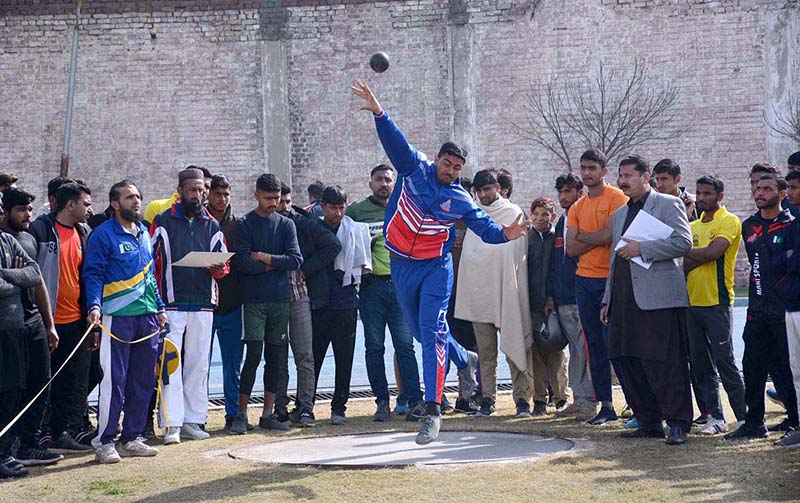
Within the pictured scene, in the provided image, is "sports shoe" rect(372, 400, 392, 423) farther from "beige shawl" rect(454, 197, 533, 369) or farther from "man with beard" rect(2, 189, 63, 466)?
"man with beard" rect(2, 189, 63, 466)

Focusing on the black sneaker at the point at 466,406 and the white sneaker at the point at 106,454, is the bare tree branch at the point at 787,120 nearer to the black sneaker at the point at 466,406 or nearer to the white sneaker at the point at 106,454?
the black sneaker at the point at 466,406

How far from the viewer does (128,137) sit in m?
28.6

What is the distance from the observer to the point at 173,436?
9469 millimetres

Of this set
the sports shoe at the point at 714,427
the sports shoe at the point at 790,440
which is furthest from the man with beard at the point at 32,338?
the sports shoe at the point at 790,440

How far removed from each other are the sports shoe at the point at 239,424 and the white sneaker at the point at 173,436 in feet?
1.70

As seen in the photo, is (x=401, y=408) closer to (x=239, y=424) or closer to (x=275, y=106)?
(x=239, y=424)

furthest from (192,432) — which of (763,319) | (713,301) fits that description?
(763,319)

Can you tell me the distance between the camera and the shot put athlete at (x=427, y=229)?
877cm

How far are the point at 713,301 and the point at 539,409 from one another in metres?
2.23

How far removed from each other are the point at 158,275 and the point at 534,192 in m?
19.9

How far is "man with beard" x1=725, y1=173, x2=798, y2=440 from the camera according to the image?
8.70 meters

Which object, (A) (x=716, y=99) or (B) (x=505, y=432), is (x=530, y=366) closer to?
(B) (x=505, y=432)

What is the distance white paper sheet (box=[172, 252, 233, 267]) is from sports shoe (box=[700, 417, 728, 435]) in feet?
13.8

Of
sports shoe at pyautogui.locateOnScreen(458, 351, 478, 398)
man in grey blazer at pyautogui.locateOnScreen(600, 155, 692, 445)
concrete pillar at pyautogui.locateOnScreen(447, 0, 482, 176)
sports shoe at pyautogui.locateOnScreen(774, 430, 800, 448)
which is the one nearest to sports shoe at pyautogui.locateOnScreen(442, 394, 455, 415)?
sports shoe at pyautogui.locateOnScreen(458, 351, 478, 398)
